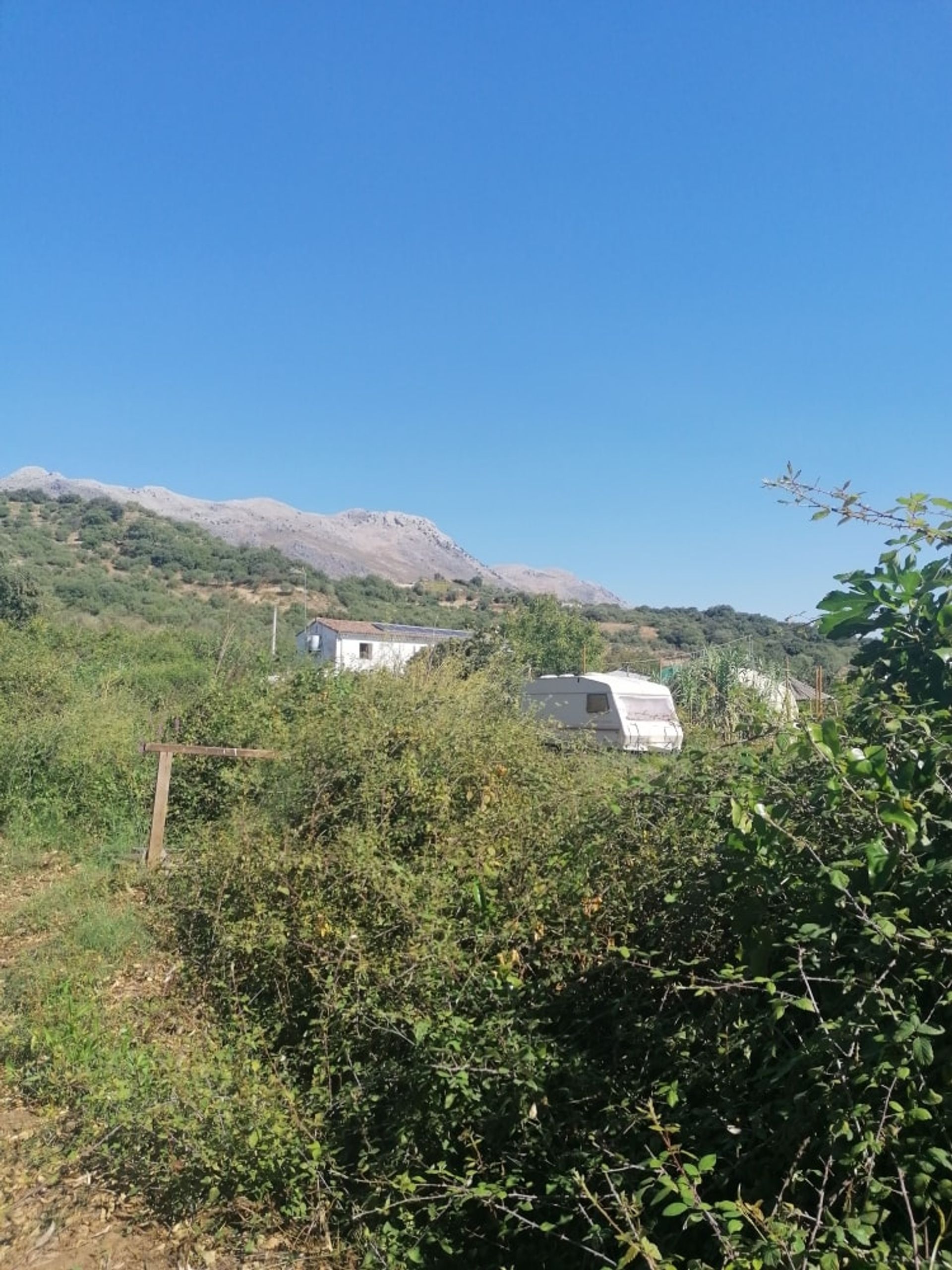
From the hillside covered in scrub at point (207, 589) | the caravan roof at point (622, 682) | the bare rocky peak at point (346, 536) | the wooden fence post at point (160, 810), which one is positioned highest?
the bare rocky peak at point (346, 536)

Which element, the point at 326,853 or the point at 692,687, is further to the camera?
the point at 692,687

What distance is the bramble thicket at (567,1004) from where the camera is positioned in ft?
5.97

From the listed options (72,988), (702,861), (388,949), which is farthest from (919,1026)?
(72,988)

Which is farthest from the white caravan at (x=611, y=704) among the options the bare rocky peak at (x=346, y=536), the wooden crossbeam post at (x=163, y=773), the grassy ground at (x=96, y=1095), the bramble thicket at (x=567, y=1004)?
the bare rocky peak at (x=346, y=536)

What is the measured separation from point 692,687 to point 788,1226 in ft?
55.2

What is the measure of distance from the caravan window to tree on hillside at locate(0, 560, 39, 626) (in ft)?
62.5

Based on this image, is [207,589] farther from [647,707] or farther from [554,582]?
[554,582]

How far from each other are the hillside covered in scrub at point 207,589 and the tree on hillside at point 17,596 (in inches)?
27.9

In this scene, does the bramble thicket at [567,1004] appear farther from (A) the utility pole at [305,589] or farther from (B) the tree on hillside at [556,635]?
(A) the utility pole at [305,589]

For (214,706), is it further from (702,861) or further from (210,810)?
(702,861)

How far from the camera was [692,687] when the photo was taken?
1803 cm

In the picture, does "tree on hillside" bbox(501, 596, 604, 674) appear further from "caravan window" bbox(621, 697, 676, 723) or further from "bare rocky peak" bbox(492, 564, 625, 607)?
"bare rocky peak" bbox(492, 564, 625, 607)

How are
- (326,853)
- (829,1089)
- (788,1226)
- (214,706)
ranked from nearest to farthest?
(788,1226) < (829,1089) < (326,853) < (214,706)

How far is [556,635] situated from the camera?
138 feet
